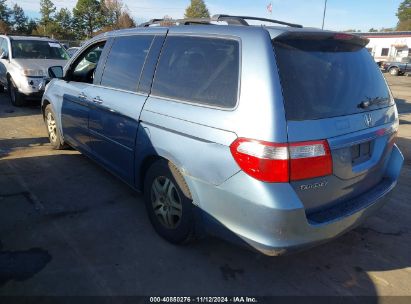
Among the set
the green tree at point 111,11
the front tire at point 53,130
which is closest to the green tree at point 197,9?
the green tree at point 111,11

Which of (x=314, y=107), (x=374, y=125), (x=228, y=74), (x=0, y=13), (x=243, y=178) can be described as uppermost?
(x=0, y=13)

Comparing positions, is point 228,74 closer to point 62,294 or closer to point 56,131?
point 62,294

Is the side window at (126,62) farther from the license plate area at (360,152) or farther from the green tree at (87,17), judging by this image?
the green tree at (87,17)

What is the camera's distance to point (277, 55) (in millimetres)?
2529

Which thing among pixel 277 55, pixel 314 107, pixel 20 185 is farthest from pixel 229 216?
pixel 20 185

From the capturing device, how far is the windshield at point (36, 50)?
9954 mm

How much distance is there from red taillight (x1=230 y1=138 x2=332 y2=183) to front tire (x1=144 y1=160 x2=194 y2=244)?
0.71 metres

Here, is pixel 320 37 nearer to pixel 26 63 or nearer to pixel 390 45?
pixel 26 63

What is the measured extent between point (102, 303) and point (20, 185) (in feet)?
8.19

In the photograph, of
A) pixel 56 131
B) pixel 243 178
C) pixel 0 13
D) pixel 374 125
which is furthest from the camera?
pixel 0 13

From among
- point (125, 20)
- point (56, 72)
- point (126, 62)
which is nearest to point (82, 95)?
point (126, 62)

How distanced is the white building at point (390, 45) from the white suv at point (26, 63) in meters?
41.6

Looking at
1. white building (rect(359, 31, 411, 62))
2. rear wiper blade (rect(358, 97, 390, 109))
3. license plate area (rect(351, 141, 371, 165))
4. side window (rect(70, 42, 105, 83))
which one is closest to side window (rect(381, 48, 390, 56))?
white building (rect(359, 31, 411, 62))

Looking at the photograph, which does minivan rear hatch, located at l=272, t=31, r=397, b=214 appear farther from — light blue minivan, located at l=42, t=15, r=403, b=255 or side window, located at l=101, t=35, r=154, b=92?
side window, located at l=101, t=35, r=154, b=92
